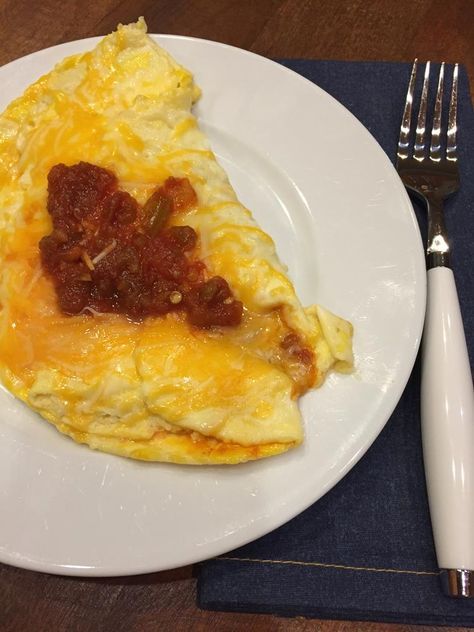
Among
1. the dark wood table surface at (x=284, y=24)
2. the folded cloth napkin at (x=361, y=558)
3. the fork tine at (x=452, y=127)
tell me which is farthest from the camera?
the dark wood table surface at (x=284, y=24)

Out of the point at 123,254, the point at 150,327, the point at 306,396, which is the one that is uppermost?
the point at 123,254

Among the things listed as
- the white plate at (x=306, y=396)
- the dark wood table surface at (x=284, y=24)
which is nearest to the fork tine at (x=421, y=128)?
the white plate at (x=306, y=396)

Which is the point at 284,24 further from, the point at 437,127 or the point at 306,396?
the point at 306,396

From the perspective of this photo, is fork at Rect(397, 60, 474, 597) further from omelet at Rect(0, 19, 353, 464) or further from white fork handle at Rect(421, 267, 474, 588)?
omelet at Rect(0, 19, 353, 464)

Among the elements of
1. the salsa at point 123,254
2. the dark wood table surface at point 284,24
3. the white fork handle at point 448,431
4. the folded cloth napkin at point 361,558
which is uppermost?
the dark wood table surface at point 284,24

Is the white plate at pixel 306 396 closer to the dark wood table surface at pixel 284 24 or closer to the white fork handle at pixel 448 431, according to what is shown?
the white fork handle at pixel 448 431

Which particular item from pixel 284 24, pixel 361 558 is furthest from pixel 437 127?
pixel 361 558
